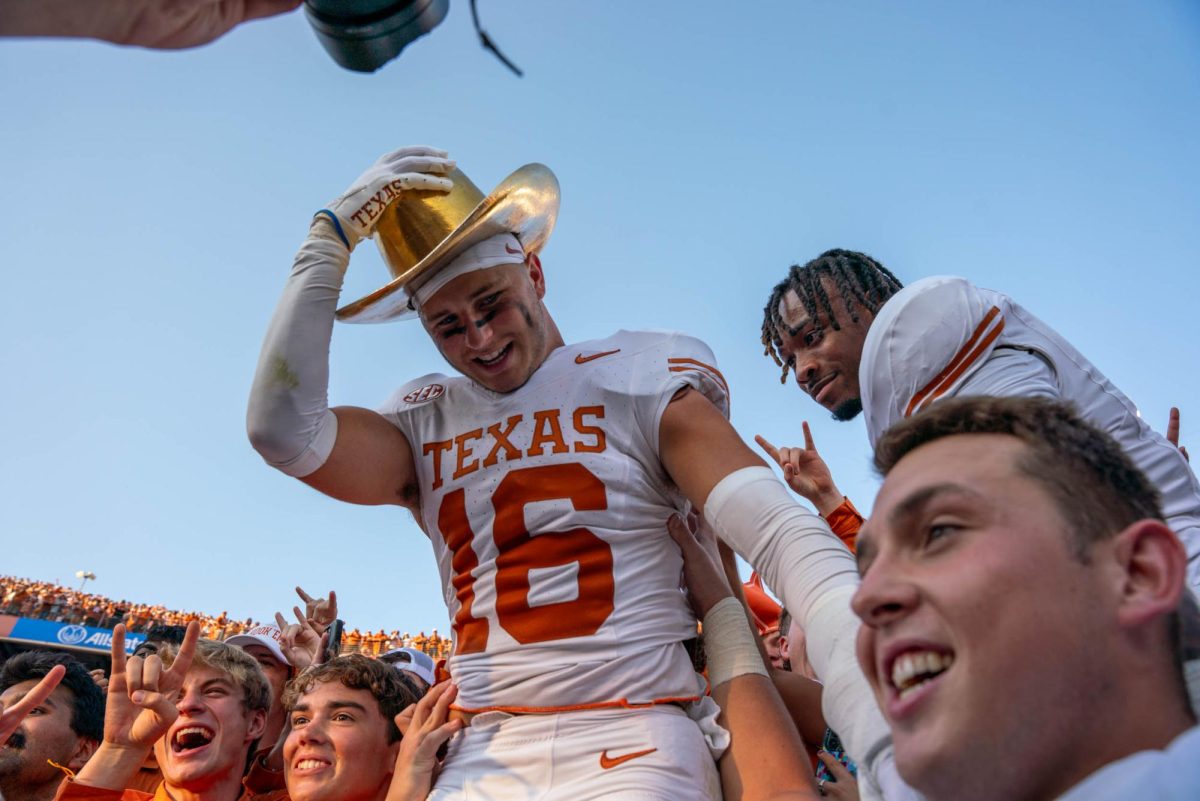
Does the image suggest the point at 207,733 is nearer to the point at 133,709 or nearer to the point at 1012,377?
the point at 133,709

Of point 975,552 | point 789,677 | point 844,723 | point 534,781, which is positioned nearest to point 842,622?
point 844,723

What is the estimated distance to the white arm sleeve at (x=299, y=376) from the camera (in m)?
2.50

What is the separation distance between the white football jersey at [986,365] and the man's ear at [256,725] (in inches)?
111

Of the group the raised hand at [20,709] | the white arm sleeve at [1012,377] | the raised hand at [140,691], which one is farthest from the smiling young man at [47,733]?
the white arm sleeve at [1012,377]

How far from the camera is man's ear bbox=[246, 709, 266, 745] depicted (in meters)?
3.72

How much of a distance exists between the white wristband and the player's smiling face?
87 centimetres

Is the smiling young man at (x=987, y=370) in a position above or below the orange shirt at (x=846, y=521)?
below

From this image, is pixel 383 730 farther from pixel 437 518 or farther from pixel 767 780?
pixel 767 780

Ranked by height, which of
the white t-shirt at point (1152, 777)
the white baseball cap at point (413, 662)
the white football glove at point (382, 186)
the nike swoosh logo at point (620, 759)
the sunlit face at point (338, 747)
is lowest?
the white t-shirt at point (1152, 777)

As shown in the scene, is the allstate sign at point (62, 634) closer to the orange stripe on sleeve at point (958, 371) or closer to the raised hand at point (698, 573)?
the raised hand at point (698, 573)

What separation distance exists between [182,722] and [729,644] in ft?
7.49

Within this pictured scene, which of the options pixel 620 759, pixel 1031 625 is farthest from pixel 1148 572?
pixel 620 759

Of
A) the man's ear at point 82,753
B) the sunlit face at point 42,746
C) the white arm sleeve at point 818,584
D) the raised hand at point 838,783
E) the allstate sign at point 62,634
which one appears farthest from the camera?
the allstate sign at point 62,634

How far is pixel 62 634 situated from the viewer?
19.4 meters
